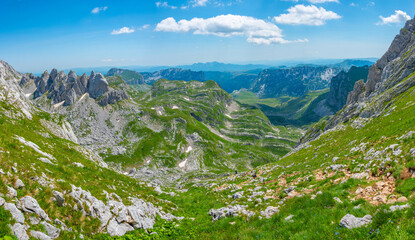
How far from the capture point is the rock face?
72562 millimetres

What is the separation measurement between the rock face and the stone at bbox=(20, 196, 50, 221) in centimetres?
8557

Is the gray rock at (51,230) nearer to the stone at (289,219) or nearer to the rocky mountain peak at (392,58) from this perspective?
the stone at (289,219)

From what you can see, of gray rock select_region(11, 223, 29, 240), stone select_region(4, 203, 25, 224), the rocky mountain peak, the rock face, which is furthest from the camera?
the rocky mountain peak

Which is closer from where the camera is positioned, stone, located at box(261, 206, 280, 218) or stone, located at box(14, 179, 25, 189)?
stone, located at box(14, 179, 25, 189)

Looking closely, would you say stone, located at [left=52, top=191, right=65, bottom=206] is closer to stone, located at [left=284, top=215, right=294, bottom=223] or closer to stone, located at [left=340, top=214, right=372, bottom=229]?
stone, located at [left=284, top=215, right=294, bottom=223]

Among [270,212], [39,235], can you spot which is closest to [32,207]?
[39,235]

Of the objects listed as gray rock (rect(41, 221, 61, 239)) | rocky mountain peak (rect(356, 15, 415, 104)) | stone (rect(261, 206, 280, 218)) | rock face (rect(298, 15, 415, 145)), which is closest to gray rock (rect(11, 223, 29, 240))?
gray rock (rect(41, 221, 61, 239))

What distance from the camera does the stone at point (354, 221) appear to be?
33.7 ft

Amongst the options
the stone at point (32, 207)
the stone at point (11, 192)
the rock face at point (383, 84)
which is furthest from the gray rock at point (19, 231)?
the rock face at point (383, 84)

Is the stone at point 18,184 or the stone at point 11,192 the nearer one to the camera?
the stone at point 11,192

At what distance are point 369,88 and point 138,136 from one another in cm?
18449

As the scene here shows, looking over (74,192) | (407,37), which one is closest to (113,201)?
(74,192)

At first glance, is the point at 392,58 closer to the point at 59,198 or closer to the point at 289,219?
the point at 289,219

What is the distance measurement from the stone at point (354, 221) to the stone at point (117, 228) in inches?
631
